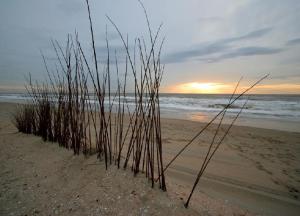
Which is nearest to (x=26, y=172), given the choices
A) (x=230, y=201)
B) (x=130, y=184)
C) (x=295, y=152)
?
(x=130, y=184)

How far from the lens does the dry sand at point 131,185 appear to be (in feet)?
5.79

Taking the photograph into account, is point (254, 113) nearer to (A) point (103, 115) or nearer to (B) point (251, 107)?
(B) point (251, 107)

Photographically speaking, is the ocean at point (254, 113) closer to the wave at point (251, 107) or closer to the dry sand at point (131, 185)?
the wave at point (251, 107)

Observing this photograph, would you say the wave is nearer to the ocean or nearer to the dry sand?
the ocean

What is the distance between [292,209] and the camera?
2.24 meters

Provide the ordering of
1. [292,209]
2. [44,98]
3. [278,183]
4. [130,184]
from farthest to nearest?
[44,98] < [278,183] < [292,209] < [130,184]

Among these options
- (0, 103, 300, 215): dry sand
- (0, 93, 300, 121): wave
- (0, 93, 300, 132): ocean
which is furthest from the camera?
(0, 93, 300, 121): wave

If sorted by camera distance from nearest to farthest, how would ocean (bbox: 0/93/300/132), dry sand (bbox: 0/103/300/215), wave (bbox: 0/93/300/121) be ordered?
1. dry sand (bbox: 0/103/300/215)
2. ocean (bbox: 0/93/300/132)
3. wave (bbox: 0/93/300/121)

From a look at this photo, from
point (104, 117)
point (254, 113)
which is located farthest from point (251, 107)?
point (104, 117)

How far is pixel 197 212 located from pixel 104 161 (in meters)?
1.04

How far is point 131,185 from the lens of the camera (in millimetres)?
1909

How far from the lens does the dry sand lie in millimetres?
1764

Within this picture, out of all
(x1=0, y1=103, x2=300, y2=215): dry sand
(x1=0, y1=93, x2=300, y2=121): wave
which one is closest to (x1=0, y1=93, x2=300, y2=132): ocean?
(x1=0, y1=93, x2=300, y2=121): wave

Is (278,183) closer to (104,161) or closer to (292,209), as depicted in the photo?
(292,209)
